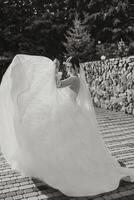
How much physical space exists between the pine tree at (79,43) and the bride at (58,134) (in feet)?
62.7

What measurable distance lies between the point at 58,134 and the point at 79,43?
19985 mm

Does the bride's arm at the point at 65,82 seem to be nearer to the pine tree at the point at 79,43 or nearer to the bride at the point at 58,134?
the bride at the point at 58,134

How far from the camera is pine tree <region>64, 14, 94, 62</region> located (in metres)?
23.7

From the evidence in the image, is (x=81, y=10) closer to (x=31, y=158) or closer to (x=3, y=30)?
(x=3, y=30)

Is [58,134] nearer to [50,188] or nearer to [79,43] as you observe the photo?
[50,188]

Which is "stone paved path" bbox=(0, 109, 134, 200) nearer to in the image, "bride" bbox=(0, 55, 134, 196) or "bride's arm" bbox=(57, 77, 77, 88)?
"bride" bbox=(0, 55, 134, 196)

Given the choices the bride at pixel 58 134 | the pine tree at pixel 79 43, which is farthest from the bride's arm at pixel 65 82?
the pine tree at pixel 79 43

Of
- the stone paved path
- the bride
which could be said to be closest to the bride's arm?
the bride

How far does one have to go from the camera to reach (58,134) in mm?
4305

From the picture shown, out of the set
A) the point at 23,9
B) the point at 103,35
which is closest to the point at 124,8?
the point at 103,35

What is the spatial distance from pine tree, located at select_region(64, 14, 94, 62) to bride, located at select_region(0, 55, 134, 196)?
1911 cm

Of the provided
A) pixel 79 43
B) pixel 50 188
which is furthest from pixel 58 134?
pixel 79 43

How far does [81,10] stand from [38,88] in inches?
887

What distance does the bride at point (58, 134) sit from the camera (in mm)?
4172
